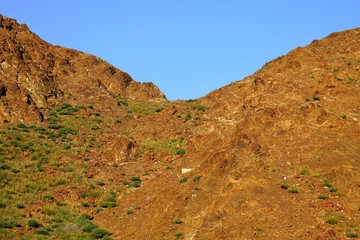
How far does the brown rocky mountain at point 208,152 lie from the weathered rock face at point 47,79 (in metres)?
0.20

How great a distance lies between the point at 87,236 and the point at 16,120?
2279cm

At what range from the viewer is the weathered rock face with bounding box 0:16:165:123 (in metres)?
51.3

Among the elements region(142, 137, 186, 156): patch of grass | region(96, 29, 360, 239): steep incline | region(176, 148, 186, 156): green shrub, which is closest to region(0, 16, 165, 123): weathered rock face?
region(142, 137, 186, 156): patch of grass

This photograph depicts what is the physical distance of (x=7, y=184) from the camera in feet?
124

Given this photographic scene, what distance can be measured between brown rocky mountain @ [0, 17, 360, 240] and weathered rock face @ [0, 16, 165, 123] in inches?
7.9

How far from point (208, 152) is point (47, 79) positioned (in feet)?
98.9

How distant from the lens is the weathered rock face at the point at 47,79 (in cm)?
5133

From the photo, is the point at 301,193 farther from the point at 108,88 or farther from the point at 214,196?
the point at 108,88

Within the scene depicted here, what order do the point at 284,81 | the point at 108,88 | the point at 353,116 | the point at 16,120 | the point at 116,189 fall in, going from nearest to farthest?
1. the point at 353,116
2. the point at 116,189
3. the point at 284,81
4. the point at 16,120
5. the point at 108,88

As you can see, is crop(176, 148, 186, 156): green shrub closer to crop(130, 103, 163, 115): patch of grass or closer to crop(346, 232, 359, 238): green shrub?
crop(130, 103, 163, 115): patch of grass

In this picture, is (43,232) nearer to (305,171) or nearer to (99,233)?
(99,233)

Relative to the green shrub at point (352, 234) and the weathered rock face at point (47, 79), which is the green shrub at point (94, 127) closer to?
the weathered rock face at point (47, 79)

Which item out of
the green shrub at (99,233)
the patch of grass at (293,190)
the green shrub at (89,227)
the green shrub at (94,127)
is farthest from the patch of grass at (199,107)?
the patch of grass at (293,190)

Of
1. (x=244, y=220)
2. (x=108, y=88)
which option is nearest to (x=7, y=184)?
(x=244, y=220)
